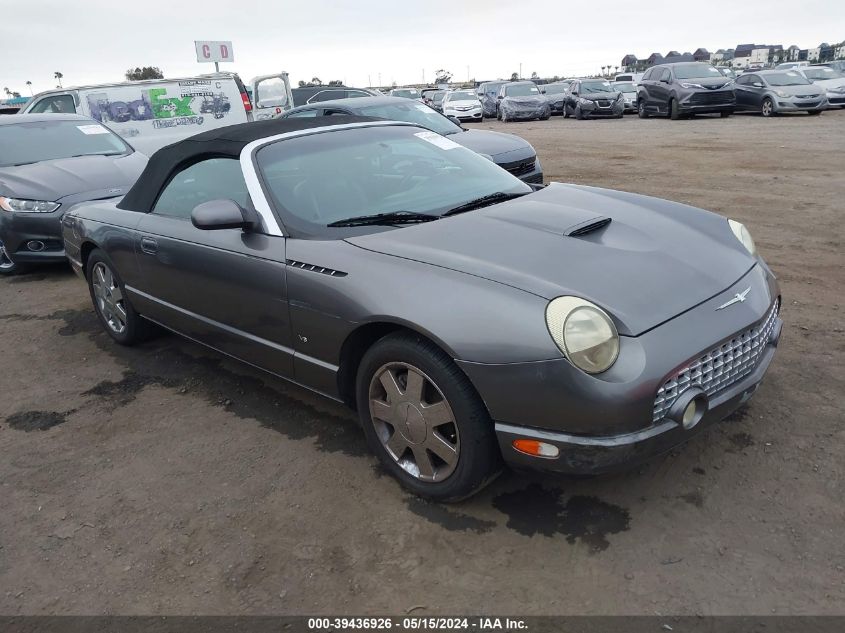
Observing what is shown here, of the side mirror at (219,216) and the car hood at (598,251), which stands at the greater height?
the side mirror at (219,216)

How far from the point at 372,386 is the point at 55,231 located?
510cm

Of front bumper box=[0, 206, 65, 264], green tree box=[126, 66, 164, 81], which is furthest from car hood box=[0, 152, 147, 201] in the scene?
green tree box=[126, 66, 164, 81]

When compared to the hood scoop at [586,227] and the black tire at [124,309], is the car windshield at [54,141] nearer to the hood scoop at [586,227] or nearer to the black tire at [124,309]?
the black tire at [124,309]

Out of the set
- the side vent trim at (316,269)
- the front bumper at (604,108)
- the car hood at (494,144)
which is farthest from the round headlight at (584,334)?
the front bumper at (604,108)

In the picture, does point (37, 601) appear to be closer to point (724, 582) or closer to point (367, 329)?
point (367, 329)

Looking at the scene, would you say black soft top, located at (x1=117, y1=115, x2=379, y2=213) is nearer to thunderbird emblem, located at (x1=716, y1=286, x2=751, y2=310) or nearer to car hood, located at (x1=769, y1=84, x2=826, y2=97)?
thunderbird emblem, located at (x1=716, y1=286, x2=751, y2=310)

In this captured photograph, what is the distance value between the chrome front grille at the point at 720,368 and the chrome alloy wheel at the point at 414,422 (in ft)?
2.52

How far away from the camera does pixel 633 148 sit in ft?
45.2

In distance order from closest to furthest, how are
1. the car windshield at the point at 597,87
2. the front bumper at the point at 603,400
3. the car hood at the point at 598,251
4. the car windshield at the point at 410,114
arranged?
1. the front bumper at the point at 603,400
2. the car hood at the point at 598,251
3. the car windshield at the point at 410,114
4. the car windshield at the point at 597,87

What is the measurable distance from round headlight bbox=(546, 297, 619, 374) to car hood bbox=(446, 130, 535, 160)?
5.52 meters

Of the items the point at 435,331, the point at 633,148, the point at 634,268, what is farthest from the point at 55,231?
the point at 633,148

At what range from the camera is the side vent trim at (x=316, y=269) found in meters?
2.80

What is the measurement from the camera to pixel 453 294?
2.46 meters

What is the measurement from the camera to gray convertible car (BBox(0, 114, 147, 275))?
253 inches
